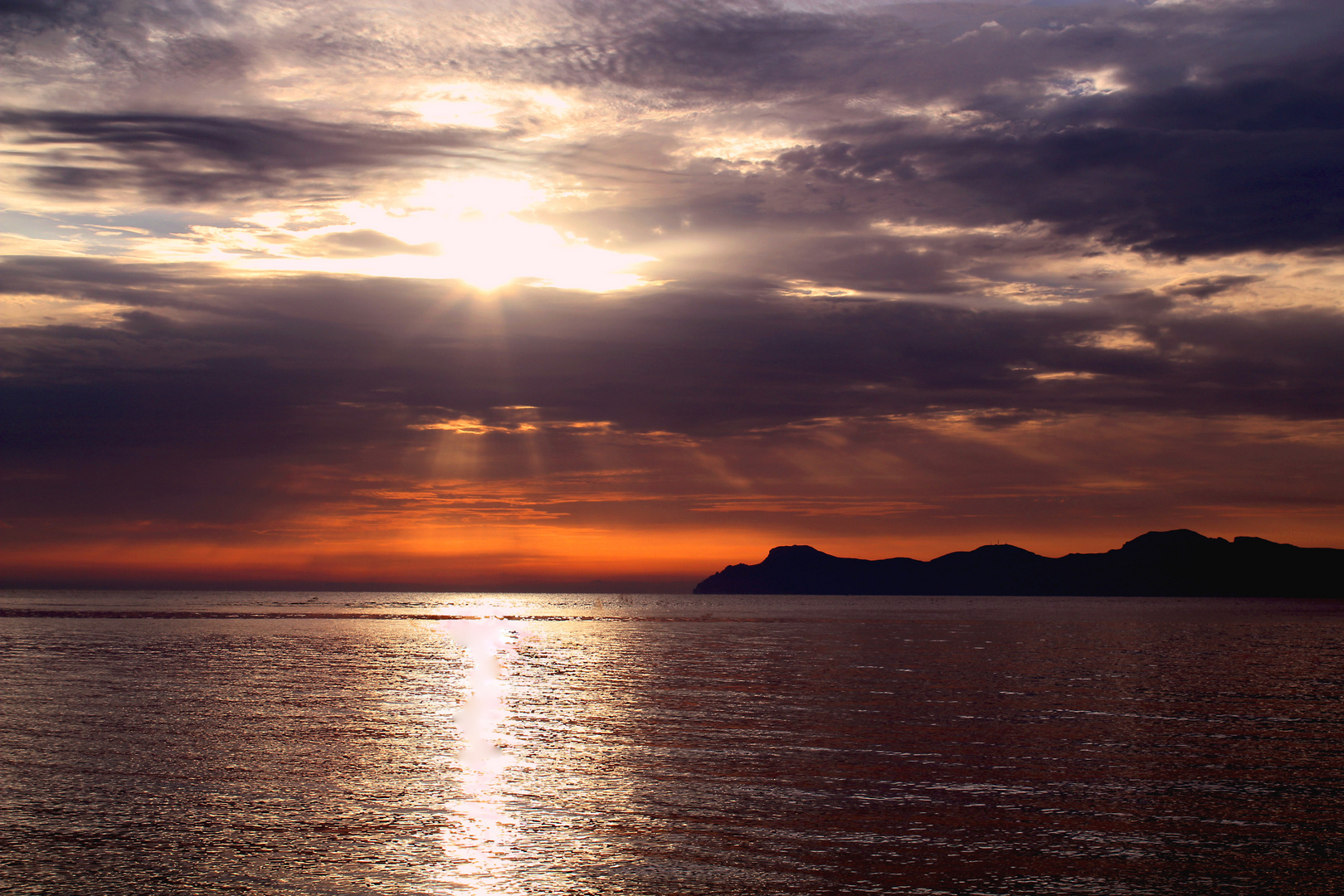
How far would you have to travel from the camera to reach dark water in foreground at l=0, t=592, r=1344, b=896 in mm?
16109

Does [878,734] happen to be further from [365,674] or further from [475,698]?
[365,674]

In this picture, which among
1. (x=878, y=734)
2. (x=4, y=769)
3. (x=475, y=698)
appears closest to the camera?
(x=4, y=769)

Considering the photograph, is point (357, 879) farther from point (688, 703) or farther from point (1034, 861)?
point (688, 703)

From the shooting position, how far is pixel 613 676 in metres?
50.3

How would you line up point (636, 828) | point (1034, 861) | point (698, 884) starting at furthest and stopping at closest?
1. point (636, 828)
2. point (1034, 861)
3. point (698, 884)

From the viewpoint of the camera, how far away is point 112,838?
706 inches

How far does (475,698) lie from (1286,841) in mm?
30484

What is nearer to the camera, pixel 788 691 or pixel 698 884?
pixel 698 884

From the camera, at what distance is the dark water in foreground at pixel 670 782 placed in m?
16.1

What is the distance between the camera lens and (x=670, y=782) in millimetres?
22688

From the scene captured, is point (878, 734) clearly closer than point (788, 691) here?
Yes

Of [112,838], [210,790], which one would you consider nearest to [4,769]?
[210,790]

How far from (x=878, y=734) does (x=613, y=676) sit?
22533mm

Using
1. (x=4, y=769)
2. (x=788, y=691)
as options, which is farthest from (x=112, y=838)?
(x=788, y=691)
